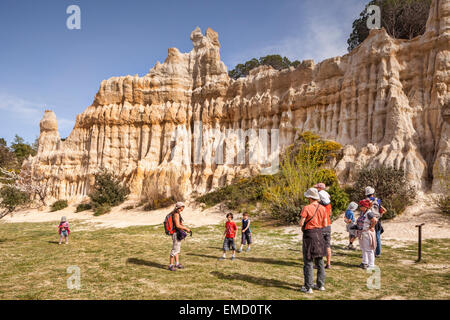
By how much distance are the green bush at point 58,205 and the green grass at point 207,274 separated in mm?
21907

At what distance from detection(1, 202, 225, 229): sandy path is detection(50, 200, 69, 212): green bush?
2.04 ft

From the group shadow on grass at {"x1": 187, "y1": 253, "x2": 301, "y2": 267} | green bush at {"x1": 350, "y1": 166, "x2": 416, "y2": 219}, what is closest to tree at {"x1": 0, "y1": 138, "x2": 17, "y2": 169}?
shadow on grass at {"x1": 187, "y1": 253, "x2": 301, "y2": 267}

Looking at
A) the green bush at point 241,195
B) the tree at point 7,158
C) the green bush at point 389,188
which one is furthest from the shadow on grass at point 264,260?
the tree at point 7,158

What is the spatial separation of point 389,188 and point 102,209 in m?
23.3

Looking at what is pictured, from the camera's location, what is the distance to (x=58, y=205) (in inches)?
1163

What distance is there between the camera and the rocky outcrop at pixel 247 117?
19.2 m

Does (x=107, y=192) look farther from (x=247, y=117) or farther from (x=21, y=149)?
(x=21, y=149)

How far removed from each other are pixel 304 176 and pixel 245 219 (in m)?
7.74

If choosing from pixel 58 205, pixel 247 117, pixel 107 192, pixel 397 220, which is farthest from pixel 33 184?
pixel 397 220

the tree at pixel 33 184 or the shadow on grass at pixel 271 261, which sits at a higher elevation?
the tree at pixel 33 184

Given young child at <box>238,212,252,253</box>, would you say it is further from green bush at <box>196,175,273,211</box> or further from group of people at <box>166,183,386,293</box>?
green bush at <box>196,175,273,211</box>

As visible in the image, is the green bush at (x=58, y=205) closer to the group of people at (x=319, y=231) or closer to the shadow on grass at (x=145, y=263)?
the shadow on grass at (x=145, y=263)

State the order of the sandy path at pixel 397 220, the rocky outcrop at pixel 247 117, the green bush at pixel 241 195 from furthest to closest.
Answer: the green bush at pixel 241 195
the rocky outcrop at pixel 247 117
the sandy path at pixel 397 220

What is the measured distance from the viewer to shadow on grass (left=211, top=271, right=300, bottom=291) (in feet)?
17.6
